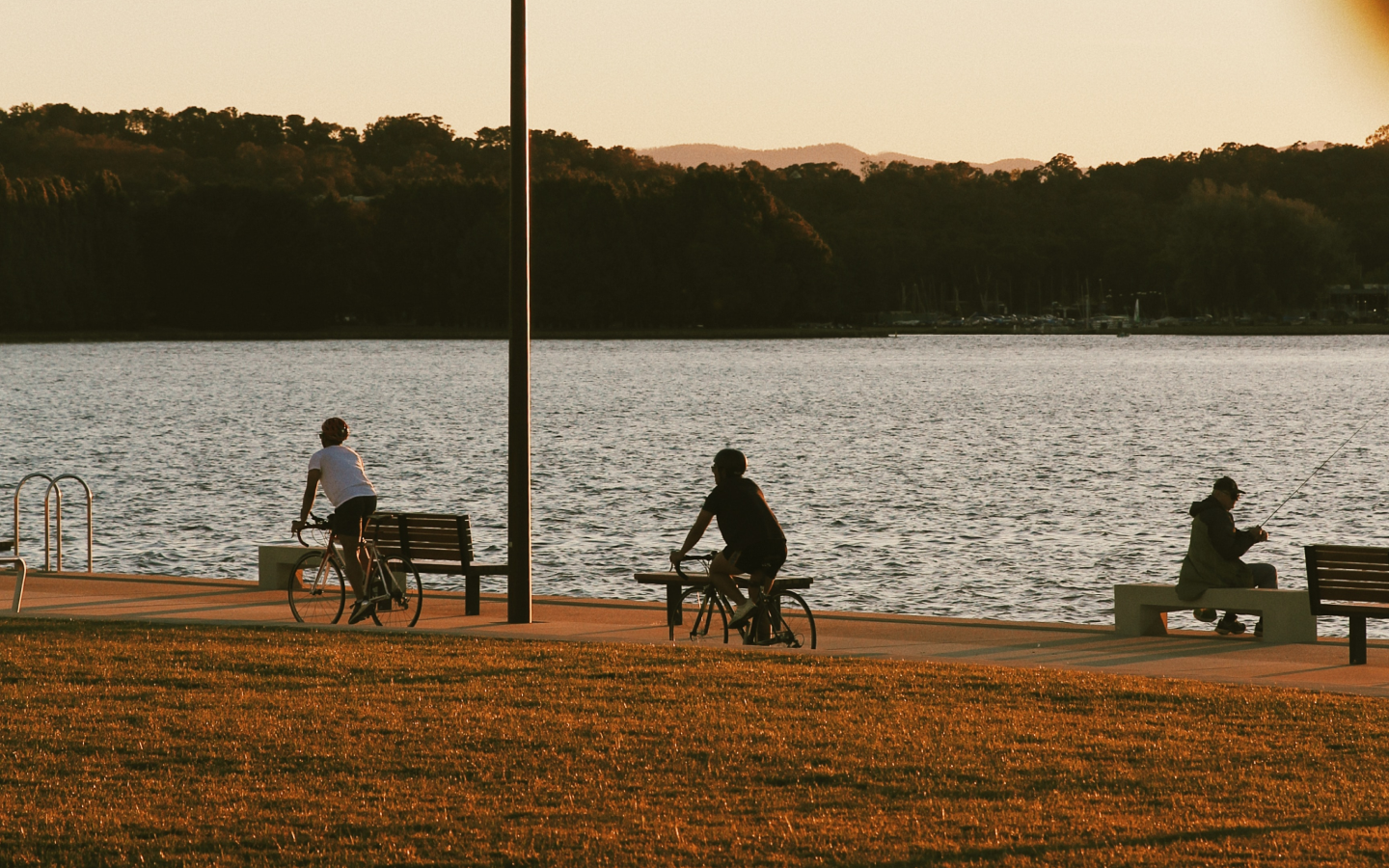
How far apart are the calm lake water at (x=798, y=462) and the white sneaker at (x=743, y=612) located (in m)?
9.12

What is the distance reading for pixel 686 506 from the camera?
128 ft

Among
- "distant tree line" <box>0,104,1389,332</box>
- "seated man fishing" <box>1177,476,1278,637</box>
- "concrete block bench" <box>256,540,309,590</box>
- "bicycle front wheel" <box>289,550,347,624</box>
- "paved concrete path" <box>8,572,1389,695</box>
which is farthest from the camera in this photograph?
"distant tree line" <box>0,104,1389,332</box>

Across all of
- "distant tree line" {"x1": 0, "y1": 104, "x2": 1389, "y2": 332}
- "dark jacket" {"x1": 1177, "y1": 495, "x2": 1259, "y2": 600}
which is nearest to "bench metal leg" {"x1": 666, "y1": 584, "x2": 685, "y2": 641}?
"dark jacket" {"x1": 1177, "y1": 495, "x2": 1259, "y2": 600}

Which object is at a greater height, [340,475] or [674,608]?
[340,475]

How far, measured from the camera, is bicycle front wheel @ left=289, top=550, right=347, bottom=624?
47.0 feet

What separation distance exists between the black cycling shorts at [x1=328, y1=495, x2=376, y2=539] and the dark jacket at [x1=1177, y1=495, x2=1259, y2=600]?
6.52 metres

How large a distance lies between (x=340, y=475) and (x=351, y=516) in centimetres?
34

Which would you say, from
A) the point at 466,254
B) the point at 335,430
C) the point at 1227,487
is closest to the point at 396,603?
the point at 335,430

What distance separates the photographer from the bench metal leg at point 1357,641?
12.5m

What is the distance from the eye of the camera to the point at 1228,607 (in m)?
13.9

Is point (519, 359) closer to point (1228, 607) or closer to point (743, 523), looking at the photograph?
point (743, 523)

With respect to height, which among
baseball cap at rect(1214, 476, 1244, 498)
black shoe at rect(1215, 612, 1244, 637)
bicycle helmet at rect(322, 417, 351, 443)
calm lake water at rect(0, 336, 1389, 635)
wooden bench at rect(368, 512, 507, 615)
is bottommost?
calm lake water at rect(0, 336, 1389, 635)

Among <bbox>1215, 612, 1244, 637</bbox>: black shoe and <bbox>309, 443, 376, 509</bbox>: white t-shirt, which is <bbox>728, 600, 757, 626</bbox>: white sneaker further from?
<bbox>1215, 612, 1244, 637</bbox>: black shoe

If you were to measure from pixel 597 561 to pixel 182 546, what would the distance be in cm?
772
